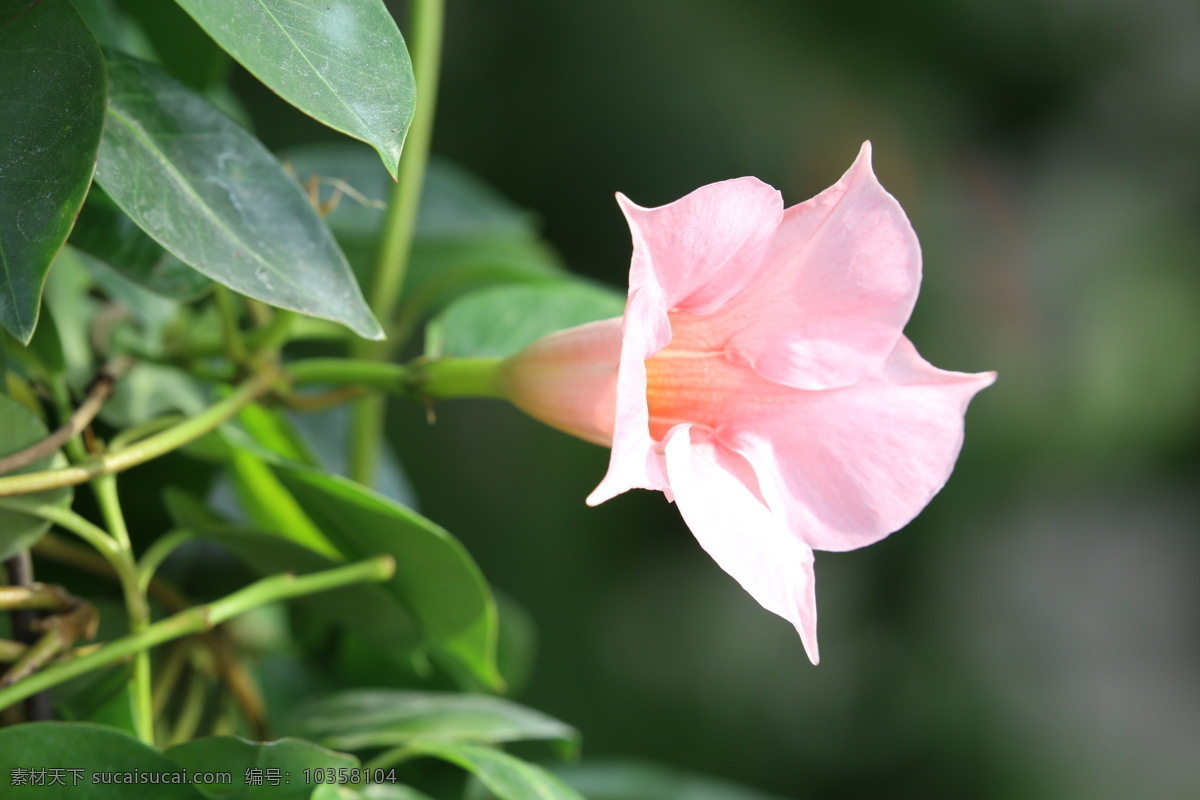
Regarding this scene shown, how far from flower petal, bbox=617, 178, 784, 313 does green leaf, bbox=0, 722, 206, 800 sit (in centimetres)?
19

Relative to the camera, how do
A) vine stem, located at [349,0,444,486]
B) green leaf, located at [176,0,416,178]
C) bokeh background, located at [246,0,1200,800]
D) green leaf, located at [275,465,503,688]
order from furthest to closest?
bokeh background, located at [246,0,1200,800]
vine stem, located at [349,0,444,486]
green leaf, located at [275,465,503,688]
green leaf, located at [176,0,416,178]

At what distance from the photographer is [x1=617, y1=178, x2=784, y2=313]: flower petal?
0.25 meters

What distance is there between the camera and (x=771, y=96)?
139 cm

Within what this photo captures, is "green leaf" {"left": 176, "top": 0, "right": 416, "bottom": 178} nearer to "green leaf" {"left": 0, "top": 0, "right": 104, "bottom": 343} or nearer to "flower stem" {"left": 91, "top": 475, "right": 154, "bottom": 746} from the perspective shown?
"green leaf" {"left": 0, "top": 0, "right": 104, "bottom": 343}

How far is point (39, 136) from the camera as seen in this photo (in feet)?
0.78

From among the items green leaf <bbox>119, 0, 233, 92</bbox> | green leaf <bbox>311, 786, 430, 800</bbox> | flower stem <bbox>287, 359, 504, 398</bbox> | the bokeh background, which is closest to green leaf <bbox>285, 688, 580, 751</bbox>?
green leaf <bbox>311, 786, 430, 800</bbox>

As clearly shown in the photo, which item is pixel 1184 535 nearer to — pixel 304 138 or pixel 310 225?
pixel 304 138

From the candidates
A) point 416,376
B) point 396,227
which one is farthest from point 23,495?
point 396,227

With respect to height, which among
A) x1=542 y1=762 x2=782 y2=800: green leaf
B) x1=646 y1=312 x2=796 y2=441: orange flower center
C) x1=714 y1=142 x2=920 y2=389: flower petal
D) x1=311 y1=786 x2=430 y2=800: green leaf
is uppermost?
x1=714 y1=142 x2=920 y2=389: flower petal

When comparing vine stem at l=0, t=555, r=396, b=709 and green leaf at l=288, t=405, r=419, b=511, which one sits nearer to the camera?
vine stem at l=0, t=555, r=396, b=709

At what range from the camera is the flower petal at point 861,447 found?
0.30 m

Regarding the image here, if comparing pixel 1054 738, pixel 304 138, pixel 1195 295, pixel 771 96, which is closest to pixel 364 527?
pixel 304 138

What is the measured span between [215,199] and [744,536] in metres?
0.18

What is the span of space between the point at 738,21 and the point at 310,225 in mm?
1233
